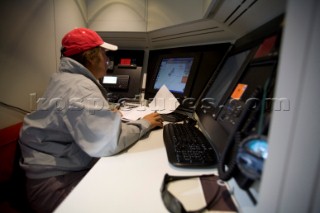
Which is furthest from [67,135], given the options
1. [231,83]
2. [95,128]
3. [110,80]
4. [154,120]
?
[110,80]

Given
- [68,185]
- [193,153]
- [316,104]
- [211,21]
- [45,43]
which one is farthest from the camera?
[45,43]

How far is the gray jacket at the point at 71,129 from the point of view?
747 millimetres

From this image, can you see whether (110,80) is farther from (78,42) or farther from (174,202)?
(174,202)

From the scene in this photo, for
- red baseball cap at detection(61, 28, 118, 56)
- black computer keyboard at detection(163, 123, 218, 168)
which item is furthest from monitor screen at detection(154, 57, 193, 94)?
red baseball cap at detection(61, 28, 118, 56)

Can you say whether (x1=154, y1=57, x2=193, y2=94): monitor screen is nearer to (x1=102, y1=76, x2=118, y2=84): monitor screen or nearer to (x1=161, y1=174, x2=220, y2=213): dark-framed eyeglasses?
(x1=102, y1=76, x2=118, y2=84): monitor screen

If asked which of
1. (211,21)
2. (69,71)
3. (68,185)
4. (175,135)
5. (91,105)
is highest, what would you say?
(211,21)

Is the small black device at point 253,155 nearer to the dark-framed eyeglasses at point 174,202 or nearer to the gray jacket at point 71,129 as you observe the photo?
the dark-framed eyeglasses at point 174,202

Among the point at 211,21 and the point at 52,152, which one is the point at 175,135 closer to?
the point at 52,152

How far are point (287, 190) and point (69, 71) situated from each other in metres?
0.97

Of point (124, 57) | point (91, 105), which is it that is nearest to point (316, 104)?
point (91, 105)

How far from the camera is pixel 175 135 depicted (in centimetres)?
88

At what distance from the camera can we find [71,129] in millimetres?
778

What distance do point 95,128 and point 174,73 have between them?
0.91m

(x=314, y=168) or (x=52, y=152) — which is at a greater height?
(x=314, y=168)
